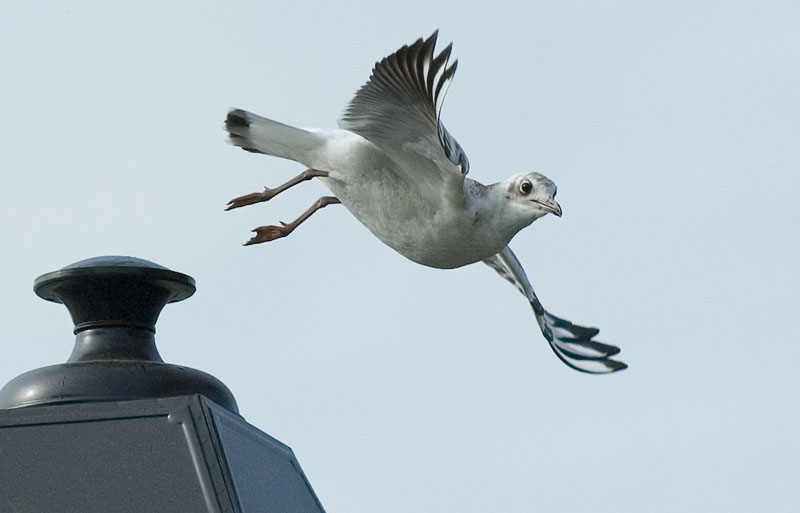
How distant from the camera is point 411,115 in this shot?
4.34 metres

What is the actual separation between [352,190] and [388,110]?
35 cm

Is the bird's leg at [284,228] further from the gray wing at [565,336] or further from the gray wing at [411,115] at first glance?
the gray wing at [565,336]

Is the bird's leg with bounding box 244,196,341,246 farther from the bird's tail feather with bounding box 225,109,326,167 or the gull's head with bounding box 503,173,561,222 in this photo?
the gull's head with bounding box 503,173,561,222

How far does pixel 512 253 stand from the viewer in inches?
226

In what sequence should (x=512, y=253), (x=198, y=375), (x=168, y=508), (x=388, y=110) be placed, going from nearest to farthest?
(x=168, y=508) → (x=198, y=375) → (x=388, y=110) → (x=512, y=253)

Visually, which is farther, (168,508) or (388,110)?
(388,110)

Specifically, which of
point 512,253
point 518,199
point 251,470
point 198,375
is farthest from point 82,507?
point 512,253

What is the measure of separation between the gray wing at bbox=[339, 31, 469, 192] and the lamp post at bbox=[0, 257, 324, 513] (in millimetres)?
1752

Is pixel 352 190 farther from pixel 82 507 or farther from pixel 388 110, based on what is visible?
pixel 82 507

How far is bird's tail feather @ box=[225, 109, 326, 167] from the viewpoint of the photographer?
4.66m

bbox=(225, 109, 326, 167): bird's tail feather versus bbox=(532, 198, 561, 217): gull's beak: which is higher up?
bbox=(225, 109, 326, 167): bird's tail feather

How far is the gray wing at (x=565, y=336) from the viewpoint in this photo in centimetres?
576

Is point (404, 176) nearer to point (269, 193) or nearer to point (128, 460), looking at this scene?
point (269, 193)

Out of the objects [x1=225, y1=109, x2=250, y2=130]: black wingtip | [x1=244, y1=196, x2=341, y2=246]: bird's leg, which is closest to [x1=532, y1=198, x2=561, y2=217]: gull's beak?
[x1=244, y1=196, x2=341, y2=246]: bird's leg
